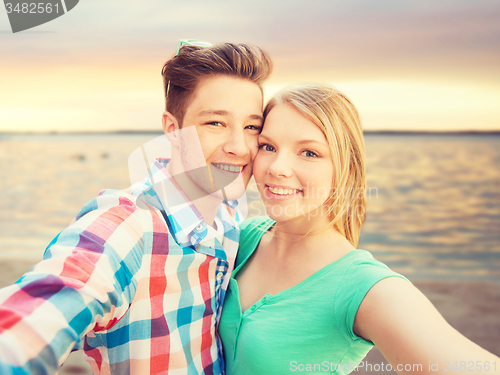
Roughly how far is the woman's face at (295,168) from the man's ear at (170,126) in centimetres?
64

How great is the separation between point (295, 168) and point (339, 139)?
0.28 meters

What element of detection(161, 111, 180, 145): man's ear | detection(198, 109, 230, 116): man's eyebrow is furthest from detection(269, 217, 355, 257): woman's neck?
detection(161, 111, 180, 145): man's ear

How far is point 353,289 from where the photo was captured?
155cm

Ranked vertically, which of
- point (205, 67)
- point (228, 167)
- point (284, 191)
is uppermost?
point (205, 67)

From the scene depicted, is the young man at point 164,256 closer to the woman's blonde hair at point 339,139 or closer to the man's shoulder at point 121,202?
the man's shoulder at point 121,202

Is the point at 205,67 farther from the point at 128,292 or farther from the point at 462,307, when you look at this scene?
the point at 462,307

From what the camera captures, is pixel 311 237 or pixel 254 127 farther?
pixel 254 127

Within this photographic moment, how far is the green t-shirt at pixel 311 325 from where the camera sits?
5.14 ft

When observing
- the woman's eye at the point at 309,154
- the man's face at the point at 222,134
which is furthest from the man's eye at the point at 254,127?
the woman's eye at the point at 309,154

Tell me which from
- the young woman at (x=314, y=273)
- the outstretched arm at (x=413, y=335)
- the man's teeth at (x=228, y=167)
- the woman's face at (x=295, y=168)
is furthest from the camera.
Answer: the man's teeth at (x=228, y=167)

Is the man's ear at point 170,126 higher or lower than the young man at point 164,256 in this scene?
higher

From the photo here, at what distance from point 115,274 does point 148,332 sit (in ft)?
1.41

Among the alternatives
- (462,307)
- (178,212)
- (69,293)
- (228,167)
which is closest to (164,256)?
(178,212)

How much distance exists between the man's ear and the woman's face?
2.09ft
